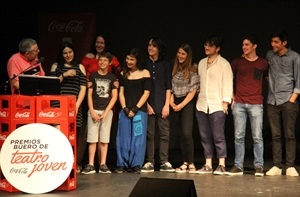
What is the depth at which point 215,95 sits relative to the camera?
660cm

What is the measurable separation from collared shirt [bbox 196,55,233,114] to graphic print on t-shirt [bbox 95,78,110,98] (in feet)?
3.38

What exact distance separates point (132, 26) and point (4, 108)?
3521 millimetres

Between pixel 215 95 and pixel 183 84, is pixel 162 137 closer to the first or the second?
pixel 183 84

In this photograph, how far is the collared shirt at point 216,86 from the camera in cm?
658

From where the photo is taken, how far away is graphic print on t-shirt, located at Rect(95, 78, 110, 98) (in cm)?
663

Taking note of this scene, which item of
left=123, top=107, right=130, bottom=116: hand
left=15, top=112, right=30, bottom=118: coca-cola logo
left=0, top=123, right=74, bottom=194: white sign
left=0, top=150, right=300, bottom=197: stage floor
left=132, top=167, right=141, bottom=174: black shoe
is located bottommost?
left=0, top=150, right=300, bottom=197: stage floor

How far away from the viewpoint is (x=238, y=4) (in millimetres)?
8492

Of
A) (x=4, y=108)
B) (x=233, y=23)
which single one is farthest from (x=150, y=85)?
(x=233, y=23)

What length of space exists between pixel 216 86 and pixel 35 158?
2227 mm

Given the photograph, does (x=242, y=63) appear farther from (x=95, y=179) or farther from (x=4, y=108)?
(x=4, y=108)

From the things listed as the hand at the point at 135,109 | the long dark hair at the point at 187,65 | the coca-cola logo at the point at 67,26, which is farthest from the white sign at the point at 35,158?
the coca-cola logo at the point at 67,26

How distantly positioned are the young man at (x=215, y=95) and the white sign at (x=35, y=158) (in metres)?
1.85

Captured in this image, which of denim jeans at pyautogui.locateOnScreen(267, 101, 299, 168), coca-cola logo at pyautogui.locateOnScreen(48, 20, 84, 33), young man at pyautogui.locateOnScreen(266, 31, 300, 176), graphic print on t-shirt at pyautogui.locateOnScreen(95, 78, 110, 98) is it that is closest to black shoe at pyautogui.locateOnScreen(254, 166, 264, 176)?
young man at pyautogui.locateOnScreen(266, 31, 300, 176)

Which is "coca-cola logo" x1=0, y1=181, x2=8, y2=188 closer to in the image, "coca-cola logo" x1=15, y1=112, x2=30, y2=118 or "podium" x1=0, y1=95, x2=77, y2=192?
"podium" x1=0, y1=95, x2=77, y2=192
